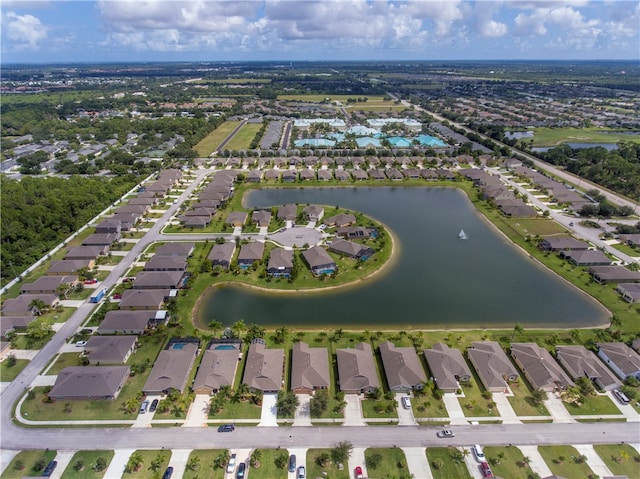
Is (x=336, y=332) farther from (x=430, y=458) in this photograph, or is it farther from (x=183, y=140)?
(x=183, y=140)

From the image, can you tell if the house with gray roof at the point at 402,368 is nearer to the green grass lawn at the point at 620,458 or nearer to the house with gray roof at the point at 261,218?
the green grass lawn at the point at 620,458

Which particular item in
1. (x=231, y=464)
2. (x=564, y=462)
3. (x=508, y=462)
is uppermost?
(x=231, y=464)

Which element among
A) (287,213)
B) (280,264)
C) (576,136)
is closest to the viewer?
(280,264)

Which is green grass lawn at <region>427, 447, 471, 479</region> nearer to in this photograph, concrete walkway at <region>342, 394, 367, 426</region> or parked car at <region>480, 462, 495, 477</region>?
parked car at <region>480, 462, 495, 477</region>

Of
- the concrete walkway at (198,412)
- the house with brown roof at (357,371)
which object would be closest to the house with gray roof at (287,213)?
the house with brown roof at (357,371)

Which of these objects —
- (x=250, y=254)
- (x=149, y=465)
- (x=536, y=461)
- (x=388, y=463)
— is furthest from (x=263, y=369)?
(x=536, y=461)

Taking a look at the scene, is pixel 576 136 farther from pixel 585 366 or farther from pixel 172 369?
pixel 172 369
